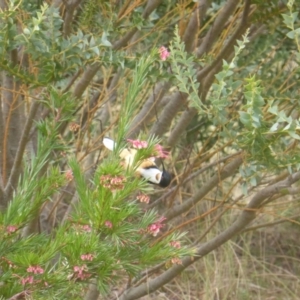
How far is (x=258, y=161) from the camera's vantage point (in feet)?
5.47

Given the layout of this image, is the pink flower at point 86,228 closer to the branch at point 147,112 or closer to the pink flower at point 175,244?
the pink flower at point 175,244

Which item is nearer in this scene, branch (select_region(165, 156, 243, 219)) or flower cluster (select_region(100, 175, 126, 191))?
flower cluster (select_region(100, 175, 126, 191))

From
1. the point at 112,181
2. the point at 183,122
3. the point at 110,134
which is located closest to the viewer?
the point at 112,181

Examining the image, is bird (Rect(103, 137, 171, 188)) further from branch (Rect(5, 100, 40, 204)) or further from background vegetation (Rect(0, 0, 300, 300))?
branch (Rect(5, 100, 40, 204))

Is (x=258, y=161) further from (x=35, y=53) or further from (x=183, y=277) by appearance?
(x=183, y=277)

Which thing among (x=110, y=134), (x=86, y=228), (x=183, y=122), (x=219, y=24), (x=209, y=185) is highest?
(x=219, y=24)

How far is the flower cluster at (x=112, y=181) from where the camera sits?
4.29 ft

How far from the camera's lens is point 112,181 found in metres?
1.31

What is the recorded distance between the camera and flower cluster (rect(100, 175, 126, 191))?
131 cm

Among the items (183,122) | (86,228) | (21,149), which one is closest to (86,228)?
(86,228)

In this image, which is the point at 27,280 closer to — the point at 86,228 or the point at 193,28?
the point at 86,228

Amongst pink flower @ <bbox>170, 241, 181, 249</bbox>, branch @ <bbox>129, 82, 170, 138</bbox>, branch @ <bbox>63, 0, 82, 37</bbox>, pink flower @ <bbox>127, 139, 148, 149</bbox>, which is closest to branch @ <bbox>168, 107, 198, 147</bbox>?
branch @ <bbox>129, 82, 170, 138</bbox>

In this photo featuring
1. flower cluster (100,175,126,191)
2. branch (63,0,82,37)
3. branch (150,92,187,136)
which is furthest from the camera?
branch (150,92,187,136)

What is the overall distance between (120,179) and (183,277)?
2.44m
